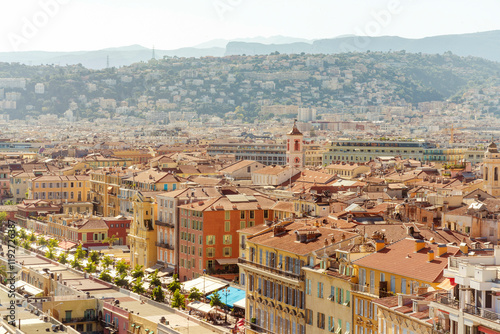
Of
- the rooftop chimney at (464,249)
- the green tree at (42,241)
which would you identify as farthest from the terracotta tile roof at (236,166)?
the rooftop chimney at (464,249)

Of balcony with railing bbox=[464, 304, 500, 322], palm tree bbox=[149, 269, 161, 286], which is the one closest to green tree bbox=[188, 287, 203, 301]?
palm tree bbox=[149, 269, 161, 286]

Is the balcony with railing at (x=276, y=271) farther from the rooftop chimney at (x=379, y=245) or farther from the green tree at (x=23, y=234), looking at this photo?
the green tree at (x=23, y=234)

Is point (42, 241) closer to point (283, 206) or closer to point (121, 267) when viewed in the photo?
point (121, 267)

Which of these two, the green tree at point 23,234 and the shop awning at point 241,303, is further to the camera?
the green tree at point 23,234

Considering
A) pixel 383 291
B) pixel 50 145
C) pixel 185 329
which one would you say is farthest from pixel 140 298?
pixel 50 145

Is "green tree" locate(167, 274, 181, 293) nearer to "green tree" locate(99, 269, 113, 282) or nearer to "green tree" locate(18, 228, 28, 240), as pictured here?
"green tree" locate(99, 269, 113, 282)

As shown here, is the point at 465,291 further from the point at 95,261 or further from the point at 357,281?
the point at 95,261
